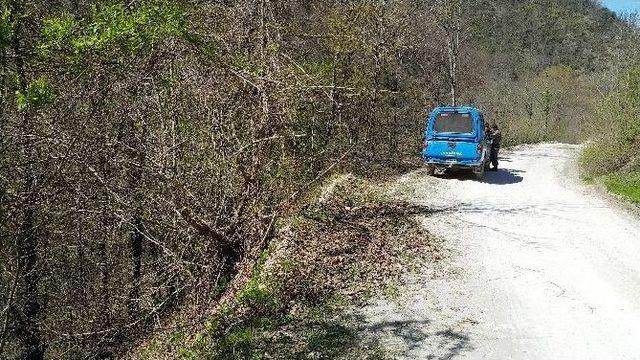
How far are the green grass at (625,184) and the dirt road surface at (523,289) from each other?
114 centimetres

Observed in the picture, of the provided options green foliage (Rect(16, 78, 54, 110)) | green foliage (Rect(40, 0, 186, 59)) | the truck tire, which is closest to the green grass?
the truck tire

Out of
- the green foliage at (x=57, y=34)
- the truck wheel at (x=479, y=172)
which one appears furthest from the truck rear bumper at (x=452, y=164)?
the green foliage at (x=57, y=34)

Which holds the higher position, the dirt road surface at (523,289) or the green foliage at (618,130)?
the green foliage at (618,130)

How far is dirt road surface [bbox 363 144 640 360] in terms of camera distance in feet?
20.5

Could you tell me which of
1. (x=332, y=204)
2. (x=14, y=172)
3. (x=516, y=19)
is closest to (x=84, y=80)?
(x=14, y=172)

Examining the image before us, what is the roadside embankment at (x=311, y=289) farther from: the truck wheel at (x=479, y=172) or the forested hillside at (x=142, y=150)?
the truck wheel at (x=479, y=172)

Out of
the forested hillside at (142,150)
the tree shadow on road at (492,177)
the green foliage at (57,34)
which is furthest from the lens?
the tree shadow on road at (492,177)

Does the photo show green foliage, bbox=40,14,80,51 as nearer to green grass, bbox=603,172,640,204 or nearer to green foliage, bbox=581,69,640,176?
green grass, bbox=603,172,640,204

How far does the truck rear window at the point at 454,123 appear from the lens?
52.8 ft

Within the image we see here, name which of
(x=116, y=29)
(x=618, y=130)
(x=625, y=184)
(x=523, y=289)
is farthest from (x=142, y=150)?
(x=618, y=130)

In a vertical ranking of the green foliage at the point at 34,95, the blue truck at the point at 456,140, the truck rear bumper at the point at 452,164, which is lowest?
the truck rear bumper at the point at 452,164

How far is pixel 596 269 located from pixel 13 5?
27.9ft

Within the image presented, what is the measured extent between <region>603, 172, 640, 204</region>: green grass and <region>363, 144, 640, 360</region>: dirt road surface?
3.73 feet

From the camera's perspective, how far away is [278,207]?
953cm
